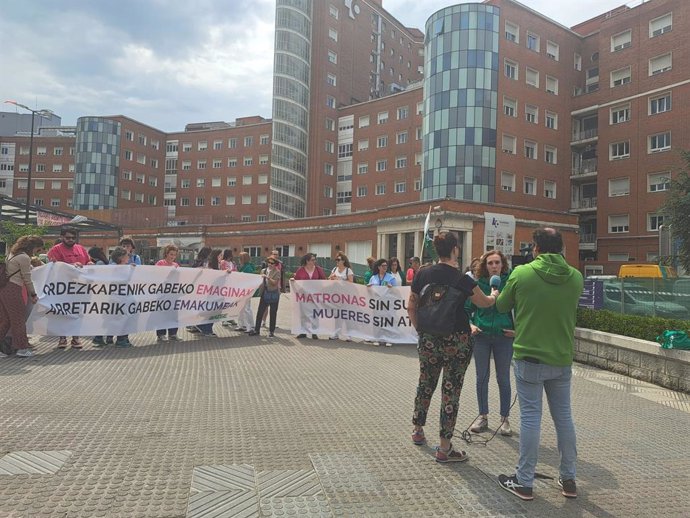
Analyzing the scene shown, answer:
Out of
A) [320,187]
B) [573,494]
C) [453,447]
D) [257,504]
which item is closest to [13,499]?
[257,504]

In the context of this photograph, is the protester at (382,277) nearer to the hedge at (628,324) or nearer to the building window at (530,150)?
the hedge at (628,324)

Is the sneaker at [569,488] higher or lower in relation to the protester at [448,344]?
lower

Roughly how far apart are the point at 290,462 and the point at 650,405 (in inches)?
199

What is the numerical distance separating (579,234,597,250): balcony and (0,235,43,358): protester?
160 ft

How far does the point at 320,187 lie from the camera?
68.8m

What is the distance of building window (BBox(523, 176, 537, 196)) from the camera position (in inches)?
1907

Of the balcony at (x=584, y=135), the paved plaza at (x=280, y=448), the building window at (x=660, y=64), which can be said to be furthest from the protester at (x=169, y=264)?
the balcony at (x=584, y=135)

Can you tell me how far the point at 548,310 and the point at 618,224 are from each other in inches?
1921

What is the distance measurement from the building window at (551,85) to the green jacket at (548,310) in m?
52.7

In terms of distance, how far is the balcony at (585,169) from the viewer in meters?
49.8

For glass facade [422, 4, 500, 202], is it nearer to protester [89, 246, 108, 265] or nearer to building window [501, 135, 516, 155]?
building window [501, 135, 516, 155]

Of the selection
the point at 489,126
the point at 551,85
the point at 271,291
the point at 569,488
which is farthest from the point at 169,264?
the point at 551,85

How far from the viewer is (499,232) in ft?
126

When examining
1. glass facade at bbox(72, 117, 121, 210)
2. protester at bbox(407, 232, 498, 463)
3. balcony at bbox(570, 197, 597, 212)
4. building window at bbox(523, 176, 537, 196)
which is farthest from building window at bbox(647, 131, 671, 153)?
glass facade at bbox(72, 117, 121, 210)
